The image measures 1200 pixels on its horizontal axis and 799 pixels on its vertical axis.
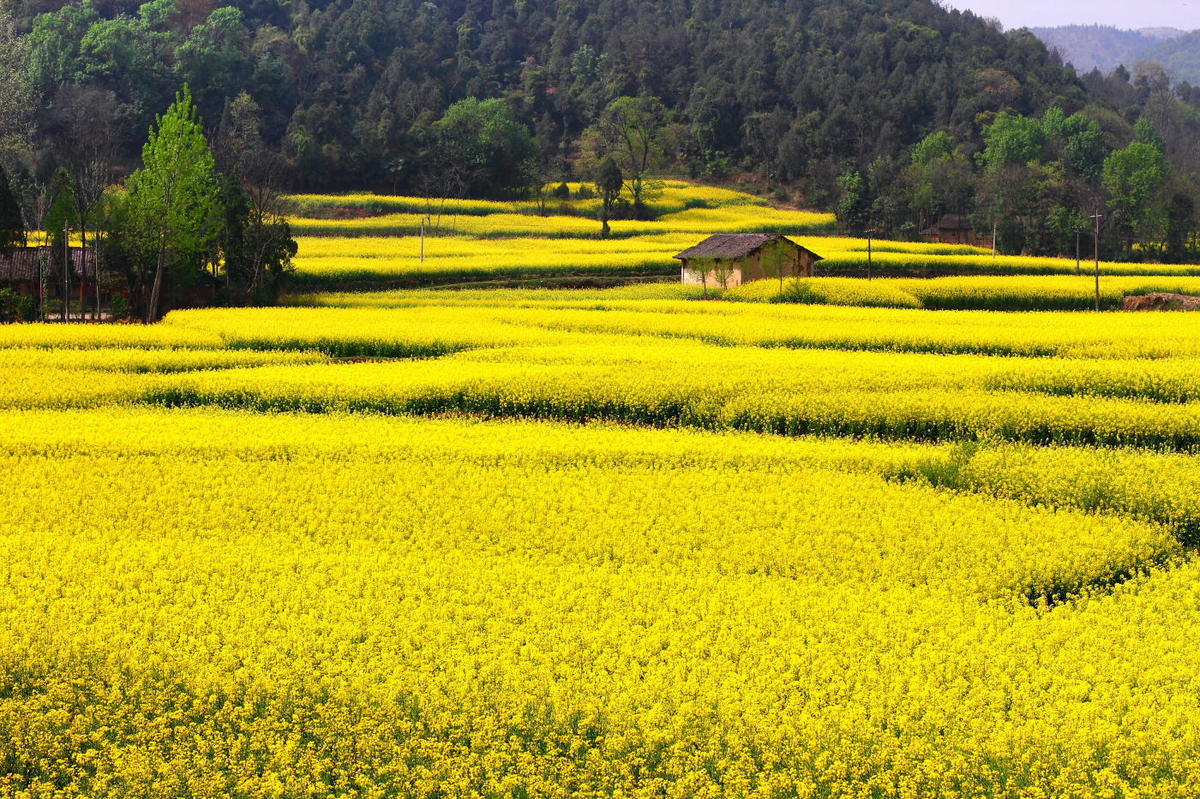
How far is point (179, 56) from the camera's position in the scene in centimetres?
11562

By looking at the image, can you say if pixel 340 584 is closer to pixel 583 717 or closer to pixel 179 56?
pixel 583 717

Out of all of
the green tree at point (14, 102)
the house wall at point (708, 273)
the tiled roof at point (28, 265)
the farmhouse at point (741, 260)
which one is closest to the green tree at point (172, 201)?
the tiled roof at point (28, 265)

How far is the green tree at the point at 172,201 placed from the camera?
48219mm

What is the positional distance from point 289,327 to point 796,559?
29116mm

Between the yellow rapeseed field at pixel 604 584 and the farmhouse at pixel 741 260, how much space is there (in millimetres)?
31370

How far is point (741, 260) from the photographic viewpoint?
61250 millimetres

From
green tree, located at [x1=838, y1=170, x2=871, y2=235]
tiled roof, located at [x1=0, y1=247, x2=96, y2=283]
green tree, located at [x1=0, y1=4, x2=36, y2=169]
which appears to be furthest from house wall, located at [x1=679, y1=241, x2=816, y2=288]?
green tree, located at [x1=0, y1=4, x2=36, y2=169]

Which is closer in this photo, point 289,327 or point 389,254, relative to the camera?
point 289,327

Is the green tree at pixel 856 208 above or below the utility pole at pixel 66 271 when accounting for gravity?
above

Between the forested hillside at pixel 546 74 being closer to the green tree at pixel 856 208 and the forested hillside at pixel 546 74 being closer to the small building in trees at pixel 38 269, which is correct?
the green tree at pixel 856 208

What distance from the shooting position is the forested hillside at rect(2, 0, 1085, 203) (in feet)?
359

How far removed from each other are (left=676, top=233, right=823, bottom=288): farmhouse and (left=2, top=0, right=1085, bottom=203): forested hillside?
165 feet

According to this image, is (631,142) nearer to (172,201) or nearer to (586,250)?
(586,250)

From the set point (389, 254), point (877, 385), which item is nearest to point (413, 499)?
point (877, 385)
